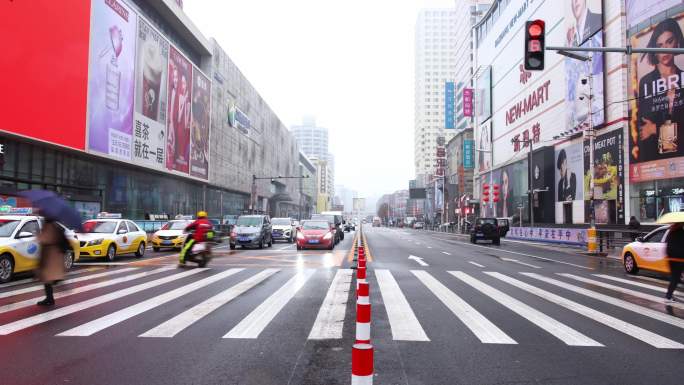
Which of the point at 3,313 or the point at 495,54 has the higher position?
the point at 495,54

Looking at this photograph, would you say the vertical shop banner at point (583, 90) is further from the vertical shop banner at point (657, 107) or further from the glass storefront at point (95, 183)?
the glass storefront at point (95, 183)

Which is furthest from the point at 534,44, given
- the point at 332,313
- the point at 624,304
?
the point at 332,313

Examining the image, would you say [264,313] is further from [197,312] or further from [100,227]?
[100,227]

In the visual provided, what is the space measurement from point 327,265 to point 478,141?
6347 cm

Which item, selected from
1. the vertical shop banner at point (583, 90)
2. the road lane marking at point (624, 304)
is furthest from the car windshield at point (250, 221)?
the vertical shop banner at point (583, 90)

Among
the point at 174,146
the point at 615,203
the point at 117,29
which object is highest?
the point at 117,29

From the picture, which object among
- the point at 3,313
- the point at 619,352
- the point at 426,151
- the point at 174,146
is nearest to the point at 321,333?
the point at 619,352

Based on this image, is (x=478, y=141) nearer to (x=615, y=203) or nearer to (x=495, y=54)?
(x=495, y=54)

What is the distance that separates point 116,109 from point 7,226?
2668cm

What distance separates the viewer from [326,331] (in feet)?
20.5

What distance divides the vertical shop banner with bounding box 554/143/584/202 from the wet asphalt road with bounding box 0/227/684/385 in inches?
1180

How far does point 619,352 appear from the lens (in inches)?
216

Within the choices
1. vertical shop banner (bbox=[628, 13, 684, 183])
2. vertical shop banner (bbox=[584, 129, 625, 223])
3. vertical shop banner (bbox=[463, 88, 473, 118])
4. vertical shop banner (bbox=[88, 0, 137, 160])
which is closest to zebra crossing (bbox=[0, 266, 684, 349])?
vertical shop banner (bbox=[628, 13, 684, 183])

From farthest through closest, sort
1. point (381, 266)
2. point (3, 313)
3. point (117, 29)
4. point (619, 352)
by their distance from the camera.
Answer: point (117, 29) < point (381, 266) < point (3, 313) < point (619, 352)
